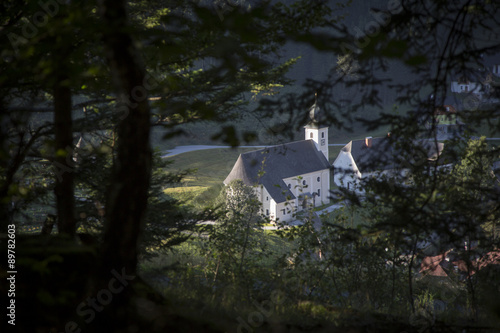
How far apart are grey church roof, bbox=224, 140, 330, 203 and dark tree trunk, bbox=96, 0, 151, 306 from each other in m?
33.4

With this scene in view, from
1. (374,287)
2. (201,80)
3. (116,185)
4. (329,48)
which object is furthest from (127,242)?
(374,287)

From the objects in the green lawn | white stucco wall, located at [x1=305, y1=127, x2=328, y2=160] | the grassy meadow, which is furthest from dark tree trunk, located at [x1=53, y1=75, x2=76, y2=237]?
white stucco wall, located at [x1=305, y1=127, x2=328, y2=160]

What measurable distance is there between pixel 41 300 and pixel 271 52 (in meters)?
5.60

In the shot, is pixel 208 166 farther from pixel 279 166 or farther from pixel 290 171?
pixel 290 171

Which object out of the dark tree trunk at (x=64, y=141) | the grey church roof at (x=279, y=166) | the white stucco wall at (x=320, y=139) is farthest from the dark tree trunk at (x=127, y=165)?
the white stucco wall at (x=320, y=139)

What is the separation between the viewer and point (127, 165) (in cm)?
239

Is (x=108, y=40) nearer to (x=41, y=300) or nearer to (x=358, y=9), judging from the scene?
(x=41, y=300)

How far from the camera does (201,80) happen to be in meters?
7.80

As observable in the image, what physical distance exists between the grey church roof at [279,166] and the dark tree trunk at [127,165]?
33.4 meters

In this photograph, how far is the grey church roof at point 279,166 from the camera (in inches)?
1470

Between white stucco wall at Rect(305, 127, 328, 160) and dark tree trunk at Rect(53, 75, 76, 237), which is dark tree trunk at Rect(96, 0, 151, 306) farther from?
white stucco wall at Rect(305, 127, 328, 160)

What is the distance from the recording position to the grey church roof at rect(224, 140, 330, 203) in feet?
123

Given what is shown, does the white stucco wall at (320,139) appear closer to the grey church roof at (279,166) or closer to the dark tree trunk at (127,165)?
the grey church roof at (279,166)

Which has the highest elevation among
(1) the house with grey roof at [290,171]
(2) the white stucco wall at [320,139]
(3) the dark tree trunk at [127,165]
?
(2) the white stucco wall at [320,139]
